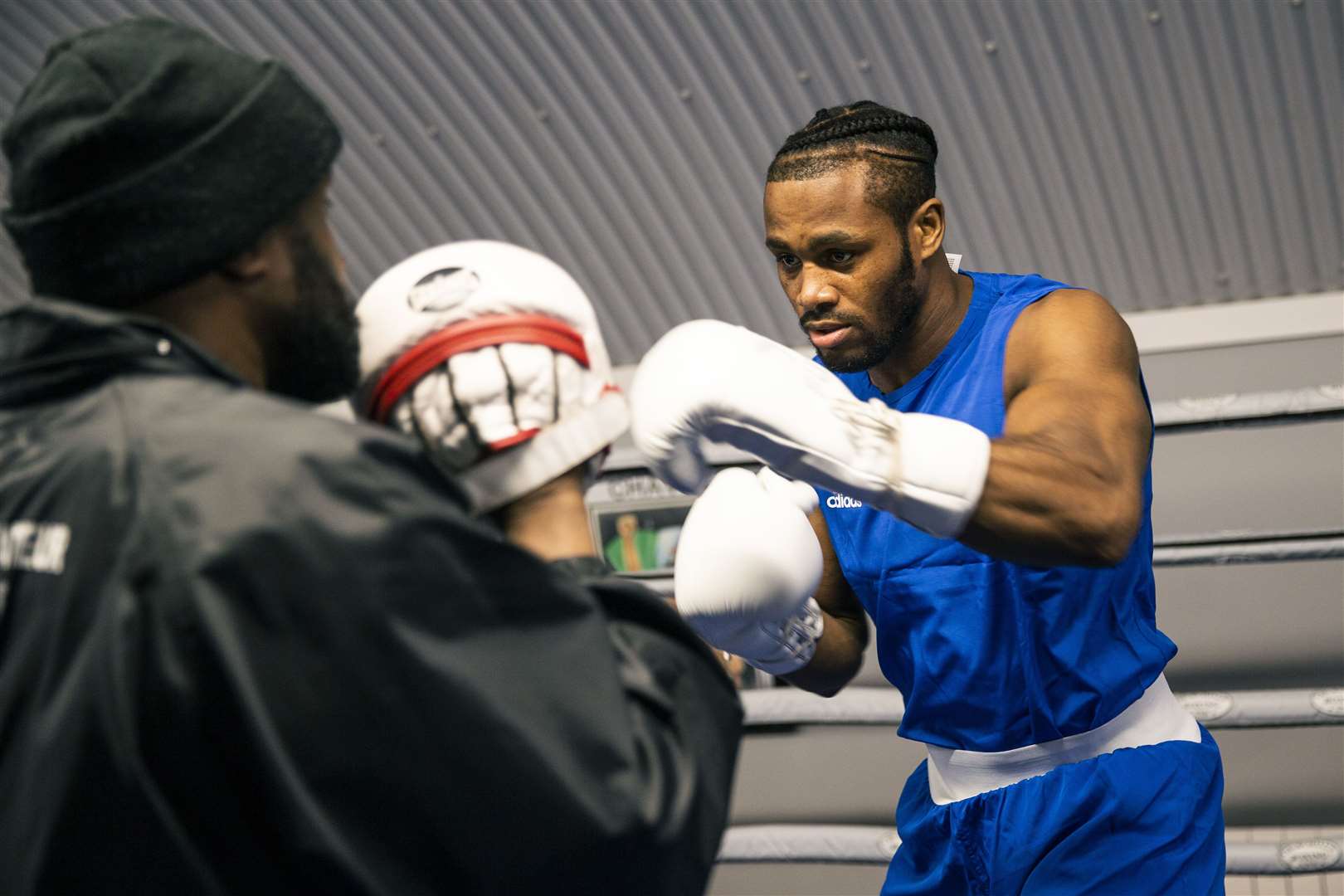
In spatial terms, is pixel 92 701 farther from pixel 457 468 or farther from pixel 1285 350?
pixel 1285 350

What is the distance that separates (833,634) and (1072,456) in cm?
73

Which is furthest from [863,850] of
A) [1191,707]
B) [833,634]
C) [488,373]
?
[488,373]

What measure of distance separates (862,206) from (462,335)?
111 centimetres

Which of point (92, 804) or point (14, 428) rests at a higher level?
point (14, 428)

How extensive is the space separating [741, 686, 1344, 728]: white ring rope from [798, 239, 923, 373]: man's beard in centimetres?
92

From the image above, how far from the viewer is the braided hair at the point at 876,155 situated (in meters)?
2.23

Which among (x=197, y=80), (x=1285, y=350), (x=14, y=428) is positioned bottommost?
(x=1285, y=350)

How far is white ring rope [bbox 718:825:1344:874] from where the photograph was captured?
304 cm

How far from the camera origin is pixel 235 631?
36.4 inches

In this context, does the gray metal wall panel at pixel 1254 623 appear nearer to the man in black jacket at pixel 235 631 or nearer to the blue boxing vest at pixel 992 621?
the blue boxing vest at pixel 992 621

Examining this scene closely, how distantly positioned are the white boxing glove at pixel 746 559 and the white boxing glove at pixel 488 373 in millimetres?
496

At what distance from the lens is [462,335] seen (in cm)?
126

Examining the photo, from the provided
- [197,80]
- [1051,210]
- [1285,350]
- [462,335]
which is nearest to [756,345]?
[462,335]

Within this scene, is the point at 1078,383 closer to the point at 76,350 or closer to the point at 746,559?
the point at 746,559
